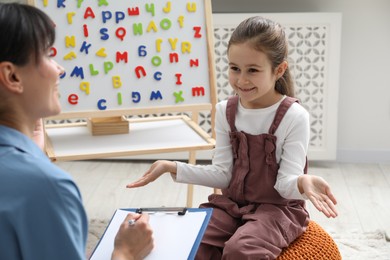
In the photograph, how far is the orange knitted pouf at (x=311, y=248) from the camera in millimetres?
1444

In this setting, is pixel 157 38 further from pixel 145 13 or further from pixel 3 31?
pixel 3 31

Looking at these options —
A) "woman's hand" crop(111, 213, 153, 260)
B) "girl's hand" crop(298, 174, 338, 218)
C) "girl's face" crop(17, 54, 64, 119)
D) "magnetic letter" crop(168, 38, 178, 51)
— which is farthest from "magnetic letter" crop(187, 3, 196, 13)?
"girl's face" crop(17, 54, 64, 119)

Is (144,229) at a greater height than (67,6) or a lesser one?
lesser

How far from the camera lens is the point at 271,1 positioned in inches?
114

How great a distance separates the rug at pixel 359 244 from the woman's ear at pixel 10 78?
4.22 ft

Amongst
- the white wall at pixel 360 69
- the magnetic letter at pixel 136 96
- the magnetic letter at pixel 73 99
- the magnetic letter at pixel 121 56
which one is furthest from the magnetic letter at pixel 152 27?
the white wall at pixel 360 69

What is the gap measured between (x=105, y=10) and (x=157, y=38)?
193mm

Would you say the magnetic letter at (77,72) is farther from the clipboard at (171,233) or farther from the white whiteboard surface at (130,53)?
the clipboard at (171,233)

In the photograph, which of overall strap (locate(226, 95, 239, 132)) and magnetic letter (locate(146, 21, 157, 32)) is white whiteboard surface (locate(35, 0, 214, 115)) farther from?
overall strap (locate(226, 95, 239, 132))

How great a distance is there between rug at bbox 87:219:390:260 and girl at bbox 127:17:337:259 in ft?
2.06

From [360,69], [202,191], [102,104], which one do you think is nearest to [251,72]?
[102,104]

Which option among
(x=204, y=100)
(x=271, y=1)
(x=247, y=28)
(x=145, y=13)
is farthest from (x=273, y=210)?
(x=271, y=1)

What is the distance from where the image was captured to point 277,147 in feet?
5.01

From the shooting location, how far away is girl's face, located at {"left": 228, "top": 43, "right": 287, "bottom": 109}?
4.96 feet
